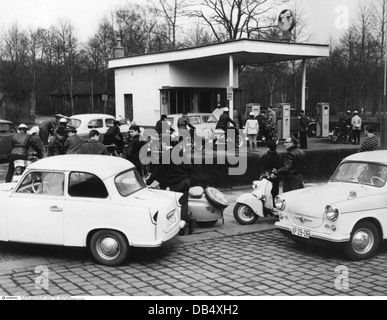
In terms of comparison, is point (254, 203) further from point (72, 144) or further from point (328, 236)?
point (72, 144)

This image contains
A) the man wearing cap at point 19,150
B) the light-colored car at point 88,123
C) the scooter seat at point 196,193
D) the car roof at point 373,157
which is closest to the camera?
the car roof at point 373,157

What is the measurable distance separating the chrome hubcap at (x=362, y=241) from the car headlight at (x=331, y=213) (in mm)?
473

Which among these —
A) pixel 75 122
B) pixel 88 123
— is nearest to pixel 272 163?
pixel 88 123

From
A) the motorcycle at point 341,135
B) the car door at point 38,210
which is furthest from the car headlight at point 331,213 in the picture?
the motorcycle at point 341,135

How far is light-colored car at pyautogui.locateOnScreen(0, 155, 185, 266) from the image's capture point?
7.01 m

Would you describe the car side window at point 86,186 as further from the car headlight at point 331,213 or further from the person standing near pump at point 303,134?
the person standing near pump at point 303,134

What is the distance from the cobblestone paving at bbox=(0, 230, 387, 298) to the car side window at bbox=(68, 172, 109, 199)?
40.5 inches

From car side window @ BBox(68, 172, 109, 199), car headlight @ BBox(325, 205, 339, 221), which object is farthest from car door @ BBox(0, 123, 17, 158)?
car headlight @ BBox(325, 205, 339, 221)

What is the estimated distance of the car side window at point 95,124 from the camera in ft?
65.1

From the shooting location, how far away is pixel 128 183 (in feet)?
25.5

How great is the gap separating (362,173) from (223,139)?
32.3 ft

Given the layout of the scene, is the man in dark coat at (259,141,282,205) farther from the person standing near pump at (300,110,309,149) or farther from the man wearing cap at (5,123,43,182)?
the person standing near pump at (300,110,309,149)

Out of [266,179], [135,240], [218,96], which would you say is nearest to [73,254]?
[135,240]
